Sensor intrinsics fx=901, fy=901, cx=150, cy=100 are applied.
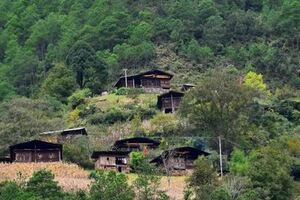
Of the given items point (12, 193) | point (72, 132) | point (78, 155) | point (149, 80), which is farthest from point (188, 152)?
point (149, 80)

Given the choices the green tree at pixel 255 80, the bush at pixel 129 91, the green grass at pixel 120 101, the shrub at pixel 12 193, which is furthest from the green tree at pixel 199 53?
the shrub at pixel 12 193

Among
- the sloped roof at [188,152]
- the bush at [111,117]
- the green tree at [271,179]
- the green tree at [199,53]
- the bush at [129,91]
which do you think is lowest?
the green tree at [271,179]

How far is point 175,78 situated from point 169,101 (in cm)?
1224

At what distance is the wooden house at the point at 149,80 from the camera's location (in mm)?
71875

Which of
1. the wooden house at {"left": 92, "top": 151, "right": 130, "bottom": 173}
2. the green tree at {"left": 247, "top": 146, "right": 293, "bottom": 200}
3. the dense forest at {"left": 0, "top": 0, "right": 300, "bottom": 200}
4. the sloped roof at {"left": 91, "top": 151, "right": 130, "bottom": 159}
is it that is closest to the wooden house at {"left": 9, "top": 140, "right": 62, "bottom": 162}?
the dense forest at {"left": 0, "top": 0, "right": 300, "bottom": 200}

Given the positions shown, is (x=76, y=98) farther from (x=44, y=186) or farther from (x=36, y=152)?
(x=44, y=186)

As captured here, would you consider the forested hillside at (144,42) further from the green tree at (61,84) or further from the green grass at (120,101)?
the green grass at (120,101)

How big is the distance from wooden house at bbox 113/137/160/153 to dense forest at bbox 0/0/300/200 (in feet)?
2.61

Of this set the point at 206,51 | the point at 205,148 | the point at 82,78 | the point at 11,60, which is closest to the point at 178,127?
the point at 205,148

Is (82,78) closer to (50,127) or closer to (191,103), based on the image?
(50,127)

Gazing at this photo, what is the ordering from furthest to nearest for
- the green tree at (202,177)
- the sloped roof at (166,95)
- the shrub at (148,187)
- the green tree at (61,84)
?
the green tree at (61,84) → the sloped roof at (166,95) → the green tree at (202,177) → the shrub at (148,187)

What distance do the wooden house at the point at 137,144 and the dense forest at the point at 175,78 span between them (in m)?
0.79

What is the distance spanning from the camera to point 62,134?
58.9m

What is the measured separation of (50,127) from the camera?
59438 millimetres
